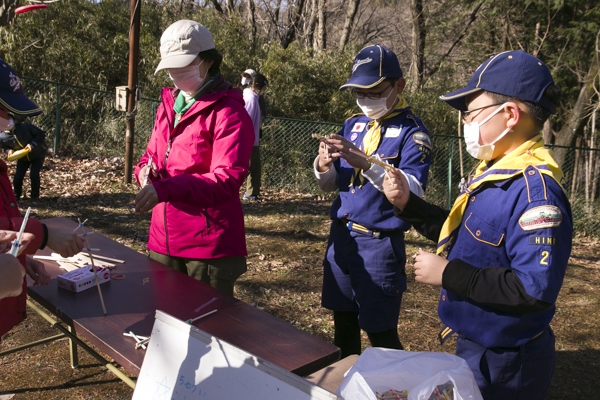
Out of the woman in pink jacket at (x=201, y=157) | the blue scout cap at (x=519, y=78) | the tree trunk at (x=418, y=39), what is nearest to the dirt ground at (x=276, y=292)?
the woman in pink jacket at (x=201, y=157)

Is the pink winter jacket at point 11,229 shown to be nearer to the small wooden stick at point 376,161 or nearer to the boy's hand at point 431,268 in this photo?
the small wooden stick at point 376,161

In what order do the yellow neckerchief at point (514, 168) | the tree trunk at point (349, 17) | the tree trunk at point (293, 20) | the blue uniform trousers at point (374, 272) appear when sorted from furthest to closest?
the tree trunk at point (293, 20)
the tree trunk at point (349, 17)
the blue uniform trousers at point (374, 272)
the yellow neckerchief at point (514, 168)

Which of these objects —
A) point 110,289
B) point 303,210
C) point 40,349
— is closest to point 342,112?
point 303,210

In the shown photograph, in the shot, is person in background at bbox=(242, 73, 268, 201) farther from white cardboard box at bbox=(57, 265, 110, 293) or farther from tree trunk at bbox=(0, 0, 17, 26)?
white cardboard box at bbox=(57, 265, 110, 293)

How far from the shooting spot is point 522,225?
163 cm

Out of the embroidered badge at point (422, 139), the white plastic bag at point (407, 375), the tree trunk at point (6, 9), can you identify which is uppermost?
the tree trunk at point (6, 9)

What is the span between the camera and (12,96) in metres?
2.02

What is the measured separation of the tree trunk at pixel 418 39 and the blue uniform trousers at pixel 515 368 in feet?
42.0

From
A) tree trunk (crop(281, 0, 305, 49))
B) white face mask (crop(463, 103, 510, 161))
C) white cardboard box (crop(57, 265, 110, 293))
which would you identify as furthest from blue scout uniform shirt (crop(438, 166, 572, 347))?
tree trunk (crop(281, 0, 305, 49))

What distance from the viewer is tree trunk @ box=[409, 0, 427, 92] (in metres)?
14.2

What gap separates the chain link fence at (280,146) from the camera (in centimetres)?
855

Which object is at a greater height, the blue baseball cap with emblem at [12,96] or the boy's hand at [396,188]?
the blue baseball cap with emblem at [12,96]

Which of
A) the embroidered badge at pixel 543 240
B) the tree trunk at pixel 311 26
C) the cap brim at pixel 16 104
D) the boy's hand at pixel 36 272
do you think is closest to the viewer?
the embroidered badge at pixel 543 240

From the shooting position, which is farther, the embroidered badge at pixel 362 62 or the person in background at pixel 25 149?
the person in background at pixel 25 149
